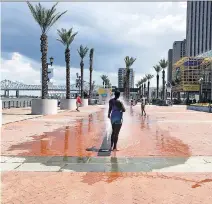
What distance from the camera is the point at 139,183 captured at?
6.17 metres

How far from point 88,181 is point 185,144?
17.9 ft

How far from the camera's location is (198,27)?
174 meters

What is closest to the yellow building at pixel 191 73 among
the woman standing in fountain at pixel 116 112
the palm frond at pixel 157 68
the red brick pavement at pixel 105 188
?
the palm frond at pixel 157 68

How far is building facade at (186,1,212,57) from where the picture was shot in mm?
171625

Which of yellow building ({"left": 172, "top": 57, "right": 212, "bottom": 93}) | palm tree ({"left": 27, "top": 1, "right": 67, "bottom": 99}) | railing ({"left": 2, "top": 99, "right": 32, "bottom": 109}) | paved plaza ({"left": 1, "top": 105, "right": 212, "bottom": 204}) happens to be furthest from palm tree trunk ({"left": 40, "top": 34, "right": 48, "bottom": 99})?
yellow building ({"left": 172, "top": 57, "right": 212, "bottom": 93})

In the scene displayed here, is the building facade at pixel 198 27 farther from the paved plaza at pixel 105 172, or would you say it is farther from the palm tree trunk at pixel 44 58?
the paved plaza at pixel 105 172

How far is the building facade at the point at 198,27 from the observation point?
563ft

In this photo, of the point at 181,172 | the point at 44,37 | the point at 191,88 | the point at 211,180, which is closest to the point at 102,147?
the point at 181,172

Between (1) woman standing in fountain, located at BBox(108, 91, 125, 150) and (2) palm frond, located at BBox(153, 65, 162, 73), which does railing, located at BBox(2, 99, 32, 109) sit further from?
(2) palm frond, located at BBox(153, 65, 162, 73)

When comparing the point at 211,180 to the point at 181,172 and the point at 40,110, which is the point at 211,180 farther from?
the point at 40,110

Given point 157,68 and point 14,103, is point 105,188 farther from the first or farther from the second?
point 157,68

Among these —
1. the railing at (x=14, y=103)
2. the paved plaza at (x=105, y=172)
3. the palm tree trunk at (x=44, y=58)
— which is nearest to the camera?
the paved plaza at (x=105, y=172)

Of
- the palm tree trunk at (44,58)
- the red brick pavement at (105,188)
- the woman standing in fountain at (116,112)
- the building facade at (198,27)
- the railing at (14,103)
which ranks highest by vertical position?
the building facade at (198,27)

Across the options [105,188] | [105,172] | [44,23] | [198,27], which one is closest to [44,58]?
[44,23]
